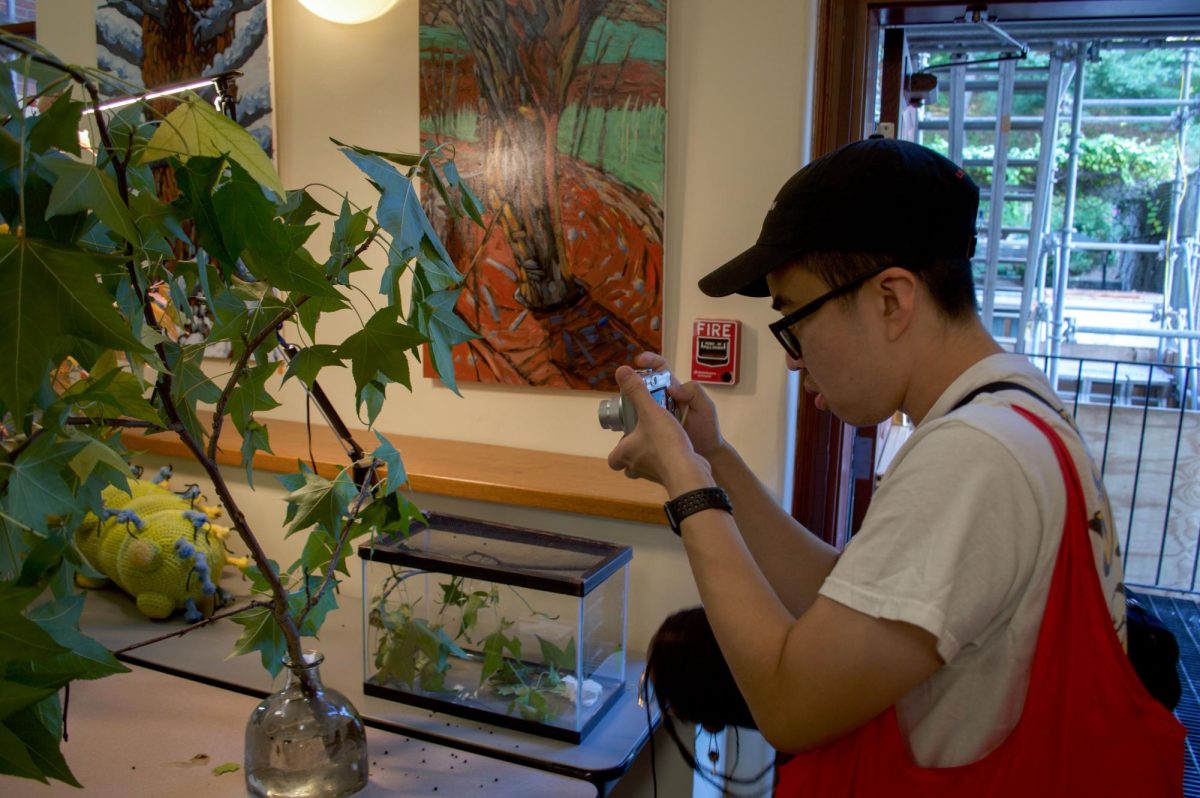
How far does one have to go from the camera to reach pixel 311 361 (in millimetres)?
833

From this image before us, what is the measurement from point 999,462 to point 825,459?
0.93m

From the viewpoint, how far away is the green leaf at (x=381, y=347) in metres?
0.80

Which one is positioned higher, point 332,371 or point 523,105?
point 523,105

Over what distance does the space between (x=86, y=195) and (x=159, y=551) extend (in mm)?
1193

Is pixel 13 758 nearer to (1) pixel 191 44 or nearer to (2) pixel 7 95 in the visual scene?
(2) pixel 7 95

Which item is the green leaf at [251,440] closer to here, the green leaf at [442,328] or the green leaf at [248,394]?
the green leaf at [248,394]

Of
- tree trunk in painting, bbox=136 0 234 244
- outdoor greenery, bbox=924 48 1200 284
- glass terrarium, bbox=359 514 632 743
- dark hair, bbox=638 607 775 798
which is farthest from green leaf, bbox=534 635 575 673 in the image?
outdoor greenery, bbox=924 48 1200 284

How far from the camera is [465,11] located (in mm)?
1732

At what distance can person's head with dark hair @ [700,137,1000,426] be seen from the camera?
0.80 m

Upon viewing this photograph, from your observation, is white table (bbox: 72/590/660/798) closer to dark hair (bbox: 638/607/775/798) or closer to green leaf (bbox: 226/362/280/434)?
dark hair (bbox: 638/607/775/798)

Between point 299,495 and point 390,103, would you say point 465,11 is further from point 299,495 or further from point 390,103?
point 299,495

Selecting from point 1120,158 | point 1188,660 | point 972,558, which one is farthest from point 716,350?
point 1120,158

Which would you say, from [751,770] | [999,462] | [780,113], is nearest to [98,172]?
[999,462]

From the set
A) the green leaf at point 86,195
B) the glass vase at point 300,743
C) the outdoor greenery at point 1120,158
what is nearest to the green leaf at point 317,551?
the glass vase at point 300,743
